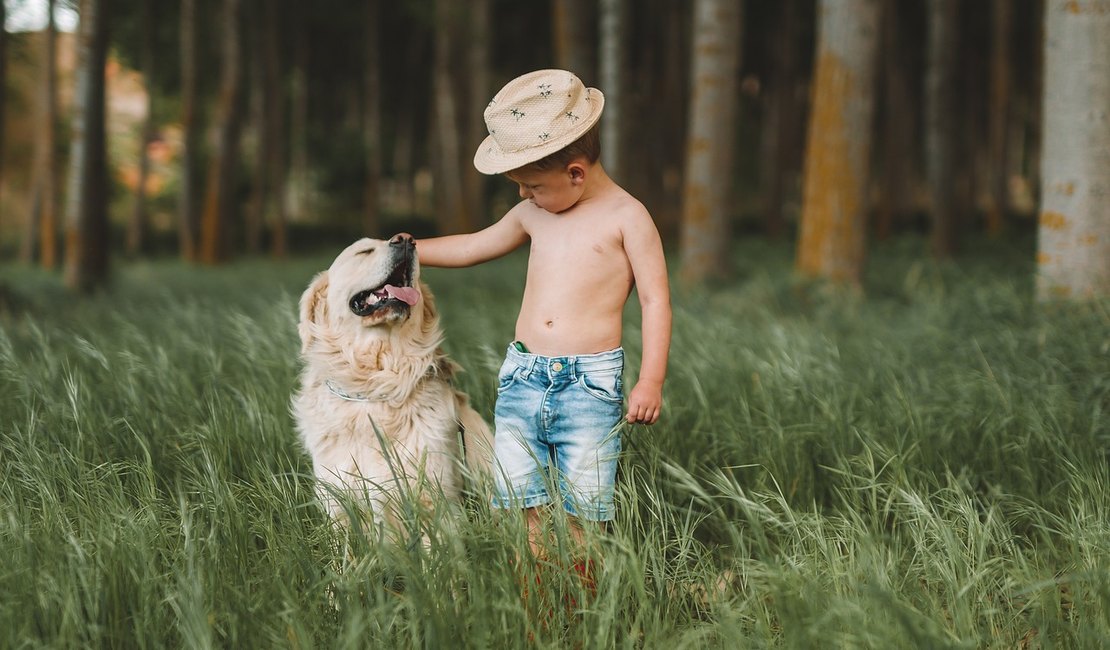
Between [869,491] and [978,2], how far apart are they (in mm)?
24276

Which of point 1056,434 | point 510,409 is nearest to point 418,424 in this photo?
point 510,409

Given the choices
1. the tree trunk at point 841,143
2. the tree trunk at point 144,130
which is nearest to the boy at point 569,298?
the tree trunk at point 841,143

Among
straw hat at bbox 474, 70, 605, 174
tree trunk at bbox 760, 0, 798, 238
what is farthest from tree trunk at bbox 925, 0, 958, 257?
straw hat at bbox 474, 70, 605, 174

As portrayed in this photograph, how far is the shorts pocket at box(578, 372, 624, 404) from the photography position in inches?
109

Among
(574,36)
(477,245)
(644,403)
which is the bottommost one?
(644,403)

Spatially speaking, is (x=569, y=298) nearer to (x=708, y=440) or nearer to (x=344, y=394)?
(x=344, y=394)

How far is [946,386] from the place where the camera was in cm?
434

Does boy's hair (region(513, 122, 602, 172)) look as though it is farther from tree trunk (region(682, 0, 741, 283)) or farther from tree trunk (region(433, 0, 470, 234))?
tree trunk (region(433, 0, 470, 234))

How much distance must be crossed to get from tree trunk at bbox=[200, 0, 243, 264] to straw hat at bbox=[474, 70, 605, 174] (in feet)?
47.2

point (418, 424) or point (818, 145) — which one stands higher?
point (818, 145)

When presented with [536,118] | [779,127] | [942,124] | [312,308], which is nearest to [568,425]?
[536,118]

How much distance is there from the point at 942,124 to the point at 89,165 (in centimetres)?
1149

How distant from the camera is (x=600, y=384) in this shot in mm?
2773

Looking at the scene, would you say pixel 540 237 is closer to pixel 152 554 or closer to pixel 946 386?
pixel 152 554
